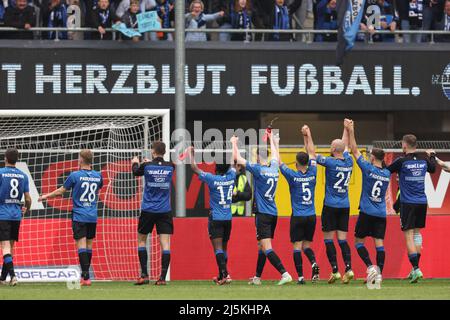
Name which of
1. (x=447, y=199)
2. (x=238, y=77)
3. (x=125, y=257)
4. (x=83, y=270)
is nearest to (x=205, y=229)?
(x=125, y=257)

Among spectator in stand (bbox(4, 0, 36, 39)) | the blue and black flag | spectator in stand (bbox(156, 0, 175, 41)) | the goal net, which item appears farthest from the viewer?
spectator in stand (bbox(156, 0, 175, 41))

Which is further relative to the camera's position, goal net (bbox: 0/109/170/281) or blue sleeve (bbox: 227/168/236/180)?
goal net (bbox: 0/109/170/281)

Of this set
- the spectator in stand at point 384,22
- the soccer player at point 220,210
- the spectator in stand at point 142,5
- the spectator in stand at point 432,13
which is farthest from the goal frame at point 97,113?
the spectator in stand at point 432,13

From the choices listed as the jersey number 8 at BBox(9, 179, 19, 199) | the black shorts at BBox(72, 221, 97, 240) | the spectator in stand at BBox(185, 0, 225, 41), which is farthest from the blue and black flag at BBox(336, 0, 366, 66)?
the jersey number 8 at BBox(9, 179, 19, 199)

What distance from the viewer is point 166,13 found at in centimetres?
2412

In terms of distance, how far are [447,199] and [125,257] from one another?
8.38 metres

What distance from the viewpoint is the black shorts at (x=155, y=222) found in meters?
17.0

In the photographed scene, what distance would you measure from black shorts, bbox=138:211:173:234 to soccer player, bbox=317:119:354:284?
7.67ft

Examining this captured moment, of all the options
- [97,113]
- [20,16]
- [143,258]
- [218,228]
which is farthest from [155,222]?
[20,16]

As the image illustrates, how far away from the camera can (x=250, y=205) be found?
22891 millimetres

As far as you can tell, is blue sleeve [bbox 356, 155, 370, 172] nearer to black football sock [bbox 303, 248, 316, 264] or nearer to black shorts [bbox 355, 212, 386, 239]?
black shorts [bbox 355, 212, 386, 239]

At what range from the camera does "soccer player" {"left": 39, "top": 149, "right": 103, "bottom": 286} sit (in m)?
17.0

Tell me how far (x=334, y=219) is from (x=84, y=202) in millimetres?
3678

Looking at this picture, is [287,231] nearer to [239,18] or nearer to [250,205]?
[250,205]
